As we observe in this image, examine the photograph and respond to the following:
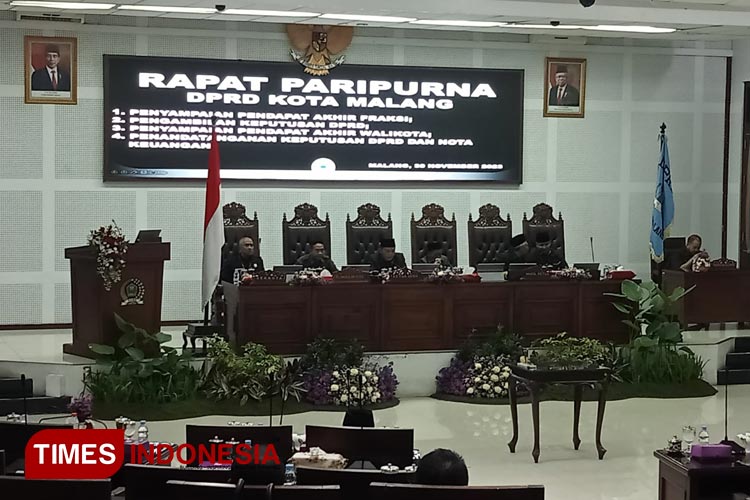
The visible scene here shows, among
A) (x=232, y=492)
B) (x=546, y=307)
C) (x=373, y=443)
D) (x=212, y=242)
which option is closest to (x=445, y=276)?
(x=546, y=307)

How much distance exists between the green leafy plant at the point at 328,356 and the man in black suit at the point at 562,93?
17.3 ft

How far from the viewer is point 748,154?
14945mm

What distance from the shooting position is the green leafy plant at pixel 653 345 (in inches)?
451

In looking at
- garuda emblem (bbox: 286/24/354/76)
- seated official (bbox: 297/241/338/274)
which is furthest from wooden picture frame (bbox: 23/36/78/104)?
seated official (bbox: 297/241/338/274)

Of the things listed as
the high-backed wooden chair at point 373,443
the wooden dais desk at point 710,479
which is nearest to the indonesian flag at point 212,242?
Answer: the high-backed wooden chair at point 373,443

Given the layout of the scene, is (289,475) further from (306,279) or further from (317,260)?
(317,260)

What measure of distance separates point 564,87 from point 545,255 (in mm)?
2853

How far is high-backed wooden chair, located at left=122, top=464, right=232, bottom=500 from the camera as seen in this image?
4922mm

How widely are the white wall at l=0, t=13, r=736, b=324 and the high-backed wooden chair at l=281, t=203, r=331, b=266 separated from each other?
1.02m

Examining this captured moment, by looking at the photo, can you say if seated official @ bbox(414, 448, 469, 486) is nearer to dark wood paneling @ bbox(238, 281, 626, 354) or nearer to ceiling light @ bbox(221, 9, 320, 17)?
dark wood paneling @ bbox(238, 281, 626, 354)

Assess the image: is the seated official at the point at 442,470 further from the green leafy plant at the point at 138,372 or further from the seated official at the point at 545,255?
the seated official at the point at 545,255

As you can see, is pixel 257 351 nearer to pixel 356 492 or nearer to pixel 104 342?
pixel 104 342

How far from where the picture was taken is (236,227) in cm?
1252

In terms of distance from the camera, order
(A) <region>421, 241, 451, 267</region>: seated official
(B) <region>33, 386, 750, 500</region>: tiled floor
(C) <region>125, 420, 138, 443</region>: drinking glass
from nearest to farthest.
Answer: (C) <region>125, 420, 138, 443</region>: drinking glass, (B) <region>33, 386, 750, 500</region>: tiled floor, (A) <region>421, 241, 451, 267</region>: seated official
